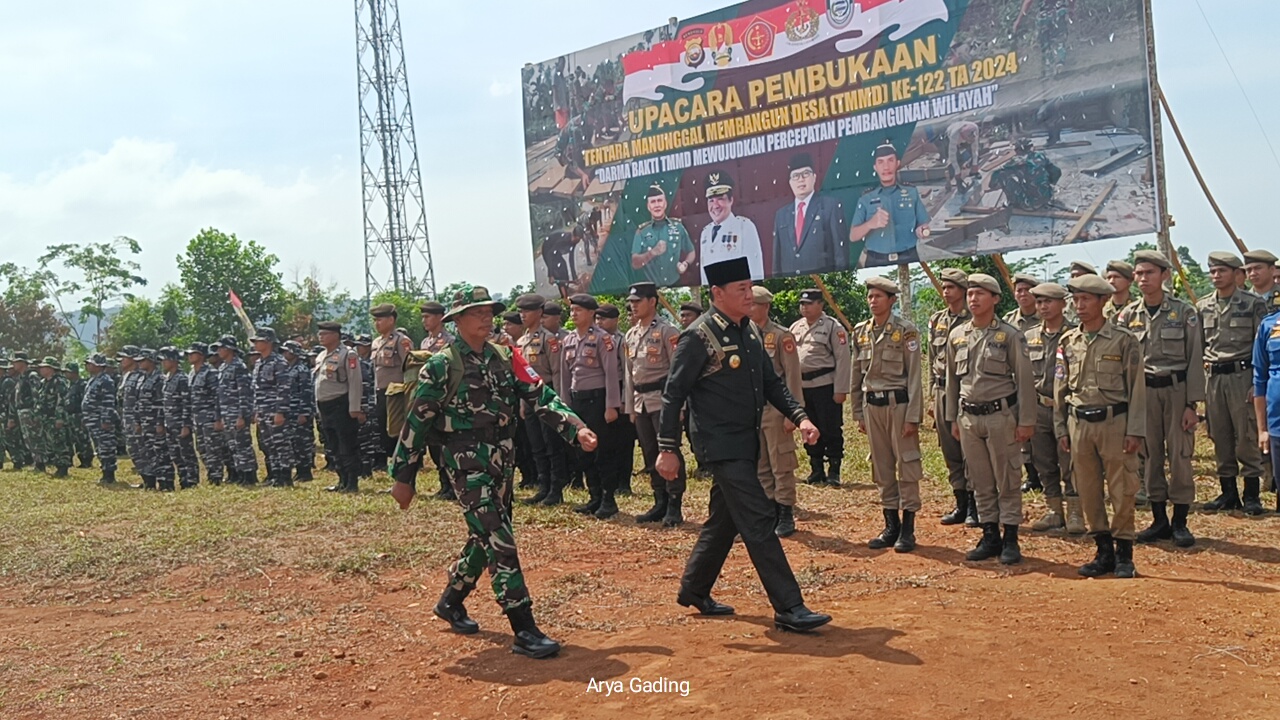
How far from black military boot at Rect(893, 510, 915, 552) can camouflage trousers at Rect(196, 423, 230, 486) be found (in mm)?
10042

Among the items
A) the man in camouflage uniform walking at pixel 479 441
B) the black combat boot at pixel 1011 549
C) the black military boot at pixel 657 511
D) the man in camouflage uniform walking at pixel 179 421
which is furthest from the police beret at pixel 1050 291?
the man in camouflage uniform walking at pixel 179 421

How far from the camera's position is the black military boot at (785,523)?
27.6 feet

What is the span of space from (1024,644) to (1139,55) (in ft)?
30.3

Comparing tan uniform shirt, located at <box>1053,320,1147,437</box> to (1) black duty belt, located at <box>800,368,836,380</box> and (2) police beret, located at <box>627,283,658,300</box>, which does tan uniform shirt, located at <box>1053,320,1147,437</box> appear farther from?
(1) black duty belt, located at <box>800,368,836,380</box>

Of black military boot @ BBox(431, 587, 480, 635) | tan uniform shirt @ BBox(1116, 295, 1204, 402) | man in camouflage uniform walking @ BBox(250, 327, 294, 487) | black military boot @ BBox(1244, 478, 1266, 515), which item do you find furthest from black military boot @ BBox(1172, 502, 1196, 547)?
man in camouflage uniform walking @ BBox(250, 327, 294, 487)

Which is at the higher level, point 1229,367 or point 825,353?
point 825,353

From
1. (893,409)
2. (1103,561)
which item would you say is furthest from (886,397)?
(1103,561)

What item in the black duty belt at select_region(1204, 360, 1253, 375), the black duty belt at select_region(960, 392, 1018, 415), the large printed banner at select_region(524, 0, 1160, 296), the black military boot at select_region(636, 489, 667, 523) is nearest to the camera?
the black duty belt at select_region(960, 392, 1018, 415)

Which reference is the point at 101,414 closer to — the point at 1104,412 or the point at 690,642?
the point at 690,642

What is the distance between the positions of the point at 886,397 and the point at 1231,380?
3.02 metres

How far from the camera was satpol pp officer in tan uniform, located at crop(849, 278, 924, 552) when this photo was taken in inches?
295

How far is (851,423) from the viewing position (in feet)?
53.0

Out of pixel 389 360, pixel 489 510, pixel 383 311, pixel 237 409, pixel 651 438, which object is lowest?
pixel 489 510

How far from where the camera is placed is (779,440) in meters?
8.32
